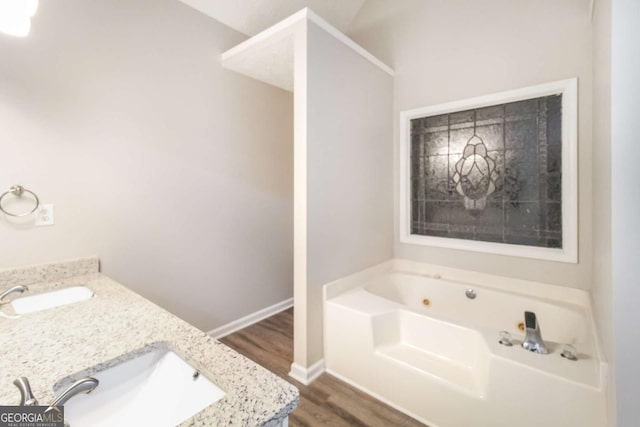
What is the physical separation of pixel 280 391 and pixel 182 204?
1.89m

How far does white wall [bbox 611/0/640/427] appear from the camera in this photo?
0.99 meters

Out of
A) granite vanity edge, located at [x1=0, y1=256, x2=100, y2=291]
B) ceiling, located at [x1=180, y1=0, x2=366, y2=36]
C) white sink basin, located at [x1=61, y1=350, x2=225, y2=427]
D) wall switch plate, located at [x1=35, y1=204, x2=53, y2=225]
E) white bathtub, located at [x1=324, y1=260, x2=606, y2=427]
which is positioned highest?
ceiling, located at [x1=180, y1=0, x2=366, y2=36]

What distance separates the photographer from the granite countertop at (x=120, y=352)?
2.13 feet

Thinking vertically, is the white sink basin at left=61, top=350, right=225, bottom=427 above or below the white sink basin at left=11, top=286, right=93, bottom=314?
below

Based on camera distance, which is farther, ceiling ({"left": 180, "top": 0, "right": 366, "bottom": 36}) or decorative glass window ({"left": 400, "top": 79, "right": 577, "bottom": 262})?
ceiling ({"left": 180, "top": 0, "right": 366, "bottom": 36})

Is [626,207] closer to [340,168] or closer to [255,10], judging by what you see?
[340,168]

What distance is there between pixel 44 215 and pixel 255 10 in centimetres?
215

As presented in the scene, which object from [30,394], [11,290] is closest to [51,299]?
[11,290]

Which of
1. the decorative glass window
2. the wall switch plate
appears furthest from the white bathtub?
the wall switch plate

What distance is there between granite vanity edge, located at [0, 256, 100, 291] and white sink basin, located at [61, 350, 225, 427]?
1.19m

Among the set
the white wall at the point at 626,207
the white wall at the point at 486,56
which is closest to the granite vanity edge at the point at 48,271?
the white wall at the point at 486,56

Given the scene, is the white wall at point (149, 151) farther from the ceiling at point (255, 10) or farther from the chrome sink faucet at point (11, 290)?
the chrome sink faucet at point (11, 290)

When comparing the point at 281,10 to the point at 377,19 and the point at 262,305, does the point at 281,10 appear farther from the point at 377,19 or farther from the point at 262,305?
the point at 262,305

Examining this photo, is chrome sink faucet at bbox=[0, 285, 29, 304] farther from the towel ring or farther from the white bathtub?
the white bathtub
